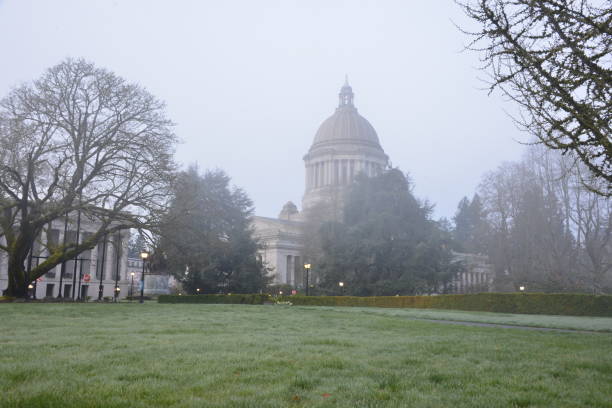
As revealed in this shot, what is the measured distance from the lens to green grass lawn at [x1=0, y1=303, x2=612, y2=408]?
4.92 m

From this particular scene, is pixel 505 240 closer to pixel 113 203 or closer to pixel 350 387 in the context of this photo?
pixel 113 203

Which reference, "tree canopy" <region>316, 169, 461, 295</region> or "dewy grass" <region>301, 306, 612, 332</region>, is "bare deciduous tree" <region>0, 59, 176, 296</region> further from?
"tree canopy" <region>316, 169, 461, 295</region>

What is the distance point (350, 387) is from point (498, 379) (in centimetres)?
191

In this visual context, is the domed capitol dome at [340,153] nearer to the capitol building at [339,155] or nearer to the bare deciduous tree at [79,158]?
the capitol building at [339,155]

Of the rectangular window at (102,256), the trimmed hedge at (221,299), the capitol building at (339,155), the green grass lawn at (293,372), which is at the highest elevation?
the capitol building at (339,155)

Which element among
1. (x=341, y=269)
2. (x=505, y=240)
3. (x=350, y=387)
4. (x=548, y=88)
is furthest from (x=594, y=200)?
(x=350, y=387)

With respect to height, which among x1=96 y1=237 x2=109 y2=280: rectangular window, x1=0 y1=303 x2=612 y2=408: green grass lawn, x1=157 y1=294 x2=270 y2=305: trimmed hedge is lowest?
x1=157 y1=294 x2=270 y2=305: trimmed hedge

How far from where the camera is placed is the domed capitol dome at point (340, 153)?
100 m

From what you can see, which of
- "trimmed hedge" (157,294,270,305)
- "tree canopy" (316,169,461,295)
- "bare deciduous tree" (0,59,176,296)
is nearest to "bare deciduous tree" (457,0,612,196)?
"bare deciduous tree" (0,59,176,296)

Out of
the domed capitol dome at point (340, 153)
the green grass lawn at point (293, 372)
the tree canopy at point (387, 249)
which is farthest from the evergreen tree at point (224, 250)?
the domed capitol dome at point (340, 153)

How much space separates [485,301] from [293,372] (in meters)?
26.7

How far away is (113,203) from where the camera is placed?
90.0 ft

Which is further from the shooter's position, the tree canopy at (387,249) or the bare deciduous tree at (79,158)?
the tree canopy at (387,249)

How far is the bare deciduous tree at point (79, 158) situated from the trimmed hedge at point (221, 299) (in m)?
11.2
